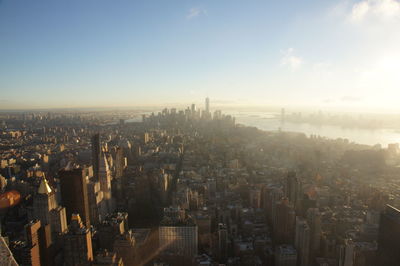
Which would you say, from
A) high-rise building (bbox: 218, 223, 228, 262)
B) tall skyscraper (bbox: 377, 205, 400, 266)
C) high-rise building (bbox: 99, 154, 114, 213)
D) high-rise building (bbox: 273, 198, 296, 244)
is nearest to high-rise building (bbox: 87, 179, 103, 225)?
high-rise building (bbox: 99, 154, 114, 213)

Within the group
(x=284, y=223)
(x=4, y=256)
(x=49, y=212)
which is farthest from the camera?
(x=284, y=223)

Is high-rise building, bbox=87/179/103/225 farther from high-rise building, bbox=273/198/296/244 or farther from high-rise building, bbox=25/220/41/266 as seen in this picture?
high-rise building, bbox=273/198/296/244

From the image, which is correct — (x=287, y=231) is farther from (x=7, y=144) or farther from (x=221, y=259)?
(x=7, y=144)

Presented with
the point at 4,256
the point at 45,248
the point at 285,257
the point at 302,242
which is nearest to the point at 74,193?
the point at 45,248

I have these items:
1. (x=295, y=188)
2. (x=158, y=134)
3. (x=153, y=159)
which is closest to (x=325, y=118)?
(x=158, y=134)

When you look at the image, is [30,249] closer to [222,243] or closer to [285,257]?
[222,243]

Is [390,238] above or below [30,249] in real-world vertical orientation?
above

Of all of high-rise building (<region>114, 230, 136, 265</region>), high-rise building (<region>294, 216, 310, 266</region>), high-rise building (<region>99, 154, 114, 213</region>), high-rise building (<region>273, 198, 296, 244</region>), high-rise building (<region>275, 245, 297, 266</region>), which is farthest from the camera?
high-rise building (<region>99, 154, 114, 213</region>)

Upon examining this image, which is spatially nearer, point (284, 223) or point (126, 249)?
point (126, 249)
